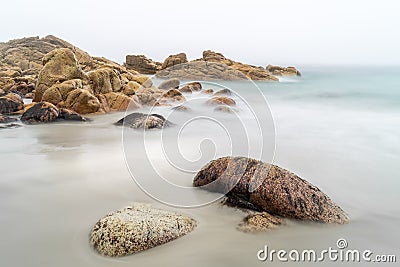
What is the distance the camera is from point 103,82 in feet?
43.1

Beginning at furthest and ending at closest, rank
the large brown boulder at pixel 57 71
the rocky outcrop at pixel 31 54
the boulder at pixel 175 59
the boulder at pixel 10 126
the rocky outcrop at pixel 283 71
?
the rocky outcrop at pixel 283 71
the boulder at pixel 175 59
the rocky outcrop at pixel 31 54
the large brown boulder at pixel 57 71
the boulder at pixel 10 126

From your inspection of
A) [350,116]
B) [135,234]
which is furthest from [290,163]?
[350,116]

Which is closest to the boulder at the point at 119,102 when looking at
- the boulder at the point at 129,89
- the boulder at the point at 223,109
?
the boulder at the point at 129,89

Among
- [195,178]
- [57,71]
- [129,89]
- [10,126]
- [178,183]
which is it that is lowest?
[178,183]

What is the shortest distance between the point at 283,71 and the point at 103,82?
3400 cm

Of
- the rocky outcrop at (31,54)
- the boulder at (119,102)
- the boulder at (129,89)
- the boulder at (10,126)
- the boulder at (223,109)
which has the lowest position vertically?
the boulder at (10,126)

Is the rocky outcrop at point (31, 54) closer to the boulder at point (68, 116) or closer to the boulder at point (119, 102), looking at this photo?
the boulder at point (119, 102)

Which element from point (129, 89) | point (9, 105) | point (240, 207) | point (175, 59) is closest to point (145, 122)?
point (240, 207)

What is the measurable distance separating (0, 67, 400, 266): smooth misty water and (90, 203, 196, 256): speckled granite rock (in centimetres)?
8

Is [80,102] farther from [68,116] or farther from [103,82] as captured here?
[103,82]

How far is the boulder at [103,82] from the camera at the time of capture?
1303cm

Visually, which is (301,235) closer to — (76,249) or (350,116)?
(76,249)

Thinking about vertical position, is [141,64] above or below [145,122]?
above

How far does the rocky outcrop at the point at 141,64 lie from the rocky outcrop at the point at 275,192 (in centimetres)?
3442
